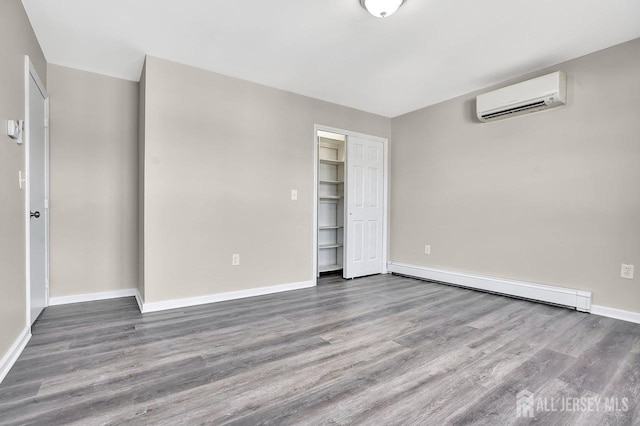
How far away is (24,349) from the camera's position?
2043 mm

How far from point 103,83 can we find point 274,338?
3.25 meters

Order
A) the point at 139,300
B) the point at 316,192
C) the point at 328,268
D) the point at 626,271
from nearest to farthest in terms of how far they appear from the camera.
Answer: the point at 626,271, the point at 139,300, the point at 316,192, the point at 328,268

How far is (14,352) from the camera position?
74.2 inches

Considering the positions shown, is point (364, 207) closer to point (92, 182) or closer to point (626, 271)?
point (626, 271)

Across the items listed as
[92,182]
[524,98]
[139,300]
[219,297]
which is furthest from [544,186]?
[92,182]

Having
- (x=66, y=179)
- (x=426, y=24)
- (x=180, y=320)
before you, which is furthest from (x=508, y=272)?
(x=66, y=179)

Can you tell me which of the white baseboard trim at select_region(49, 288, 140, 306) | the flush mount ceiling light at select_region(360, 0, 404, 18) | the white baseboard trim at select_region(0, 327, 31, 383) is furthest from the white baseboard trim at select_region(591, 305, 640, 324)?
the white baseboard trim at select_region(49, 288, 140, 306)

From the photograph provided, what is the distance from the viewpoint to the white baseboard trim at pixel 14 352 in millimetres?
1705

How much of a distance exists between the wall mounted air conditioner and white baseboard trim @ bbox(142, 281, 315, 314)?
2.96 metres

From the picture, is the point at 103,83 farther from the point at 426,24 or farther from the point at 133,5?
the point at 426,24

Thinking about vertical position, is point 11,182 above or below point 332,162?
below

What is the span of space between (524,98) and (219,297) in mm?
3812

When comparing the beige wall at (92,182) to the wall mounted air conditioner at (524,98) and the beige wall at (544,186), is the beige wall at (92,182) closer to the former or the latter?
the beige wall at (544,186)

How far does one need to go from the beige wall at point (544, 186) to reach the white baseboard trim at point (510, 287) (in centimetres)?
9
